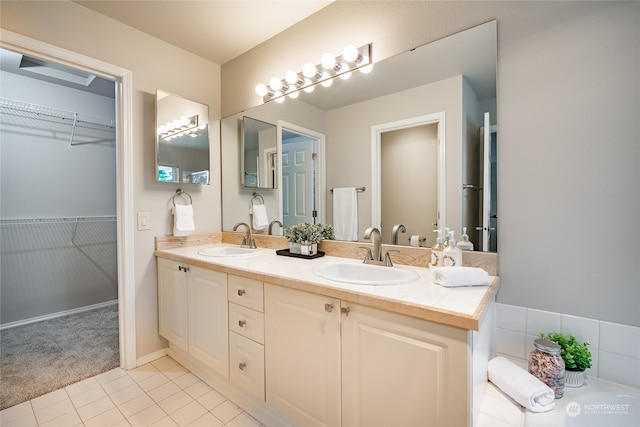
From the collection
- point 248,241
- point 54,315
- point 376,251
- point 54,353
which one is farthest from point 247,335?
point 54,315

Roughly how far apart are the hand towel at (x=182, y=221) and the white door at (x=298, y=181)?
2.40ft

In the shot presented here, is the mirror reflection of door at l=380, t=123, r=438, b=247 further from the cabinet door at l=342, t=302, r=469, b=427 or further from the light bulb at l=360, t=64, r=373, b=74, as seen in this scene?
the cabinet door at l=342, t=302, r=469, b=427

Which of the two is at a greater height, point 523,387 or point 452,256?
point 452,256

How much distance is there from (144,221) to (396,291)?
1850 mm

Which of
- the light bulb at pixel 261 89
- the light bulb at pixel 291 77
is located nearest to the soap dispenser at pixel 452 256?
the light bulb at pixel 291 77

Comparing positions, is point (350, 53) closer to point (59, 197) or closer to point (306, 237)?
point (306, 237)

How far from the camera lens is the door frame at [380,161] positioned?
4.73 feet

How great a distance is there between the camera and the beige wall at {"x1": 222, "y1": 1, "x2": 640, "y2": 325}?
3.42 feet

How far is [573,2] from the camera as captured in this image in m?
1.12

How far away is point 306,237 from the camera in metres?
1.83

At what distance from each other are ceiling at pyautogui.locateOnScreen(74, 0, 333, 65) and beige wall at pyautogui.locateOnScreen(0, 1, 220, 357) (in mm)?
98

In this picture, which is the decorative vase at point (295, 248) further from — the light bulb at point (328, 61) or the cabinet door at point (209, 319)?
the light bulb at point (328, 61)

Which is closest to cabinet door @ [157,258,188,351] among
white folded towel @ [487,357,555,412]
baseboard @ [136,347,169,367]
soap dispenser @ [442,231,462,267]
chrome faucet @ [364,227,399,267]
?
baseboard @ [136,347,169,367]

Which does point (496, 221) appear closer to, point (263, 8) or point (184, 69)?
point (263, 8)
